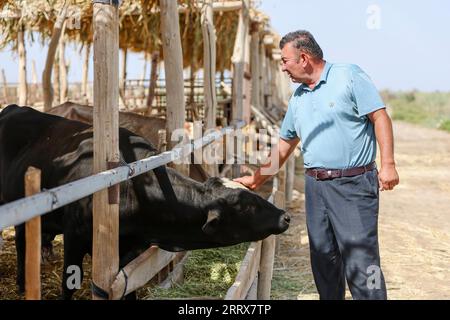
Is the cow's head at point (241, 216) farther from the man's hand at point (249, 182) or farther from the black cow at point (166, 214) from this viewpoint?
the man's hand at point (249, 182)

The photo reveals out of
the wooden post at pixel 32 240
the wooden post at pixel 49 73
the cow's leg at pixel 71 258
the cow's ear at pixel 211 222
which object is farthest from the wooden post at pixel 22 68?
the wooden post at pixel 32 240

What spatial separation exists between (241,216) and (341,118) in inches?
42.1

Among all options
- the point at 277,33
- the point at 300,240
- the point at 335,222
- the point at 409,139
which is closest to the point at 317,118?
the point at 335,222

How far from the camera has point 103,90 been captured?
321 cm

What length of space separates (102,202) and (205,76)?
4928 millimetres

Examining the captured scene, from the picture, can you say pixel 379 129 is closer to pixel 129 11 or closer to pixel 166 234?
pixel 166 234

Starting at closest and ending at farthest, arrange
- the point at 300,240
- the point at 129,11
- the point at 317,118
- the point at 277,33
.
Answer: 1. the point at 317,118
2. the point at 300,240
3. the point at 129,11
4. the point at 277,33

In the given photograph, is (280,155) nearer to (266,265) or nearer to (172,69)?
(266,265)

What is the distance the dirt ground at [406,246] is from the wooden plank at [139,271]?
1.45m

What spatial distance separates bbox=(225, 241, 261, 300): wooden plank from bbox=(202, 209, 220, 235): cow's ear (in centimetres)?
32

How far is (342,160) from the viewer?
379 centimetres

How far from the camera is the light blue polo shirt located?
371cm

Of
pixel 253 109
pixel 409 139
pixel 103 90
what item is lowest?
pixel 409 139

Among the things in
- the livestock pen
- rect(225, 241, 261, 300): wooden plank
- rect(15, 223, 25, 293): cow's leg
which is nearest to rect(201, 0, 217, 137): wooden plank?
the livestock pen
